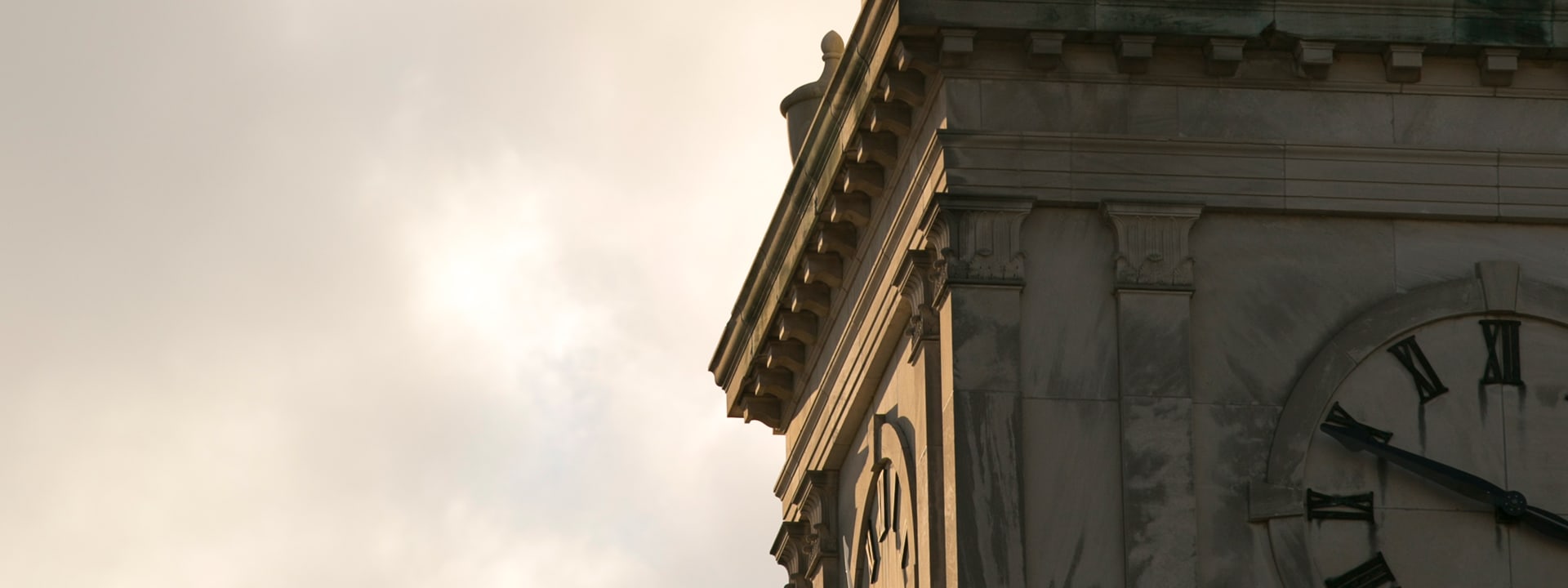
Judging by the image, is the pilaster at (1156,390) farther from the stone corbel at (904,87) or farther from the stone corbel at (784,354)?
the stone corbel at (784,354)

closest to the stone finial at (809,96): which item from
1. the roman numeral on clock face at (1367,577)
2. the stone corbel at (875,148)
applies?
the stone corbel at (875,148)

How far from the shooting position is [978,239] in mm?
39656

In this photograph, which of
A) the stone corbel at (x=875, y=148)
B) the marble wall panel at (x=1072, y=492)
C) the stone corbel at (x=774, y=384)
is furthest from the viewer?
the stone corbel at (x=774, y=384)

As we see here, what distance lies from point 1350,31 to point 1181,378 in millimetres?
3538

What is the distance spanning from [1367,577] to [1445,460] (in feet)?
4.36

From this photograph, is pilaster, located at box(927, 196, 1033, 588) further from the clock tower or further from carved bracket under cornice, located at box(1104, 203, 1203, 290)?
carved bracket under cornice, located at box(1104, 203, 1203, 290)

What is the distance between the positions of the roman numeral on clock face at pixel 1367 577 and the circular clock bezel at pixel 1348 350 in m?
0.28

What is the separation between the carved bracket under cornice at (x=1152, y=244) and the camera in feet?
130

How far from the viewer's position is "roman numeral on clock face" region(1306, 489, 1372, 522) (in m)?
39.3

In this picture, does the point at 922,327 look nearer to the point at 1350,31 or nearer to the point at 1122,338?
the point at 1122,338

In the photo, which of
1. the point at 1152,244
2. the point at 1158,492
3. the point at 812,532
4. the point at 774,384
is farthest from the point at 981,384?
the point at 774,384

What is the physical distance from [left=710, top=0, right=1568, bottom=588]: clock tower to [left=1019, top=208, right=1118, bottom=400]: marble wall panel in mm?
22

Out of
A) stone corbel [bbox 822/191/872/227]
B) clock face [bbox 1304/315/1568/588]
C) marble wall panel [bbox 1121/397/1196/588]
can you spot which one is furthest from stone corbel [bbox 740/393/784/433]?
clock face [bbox 1304/315/1568/588]

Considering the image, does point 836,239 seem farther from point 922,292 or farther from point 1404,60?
point 1404,60
